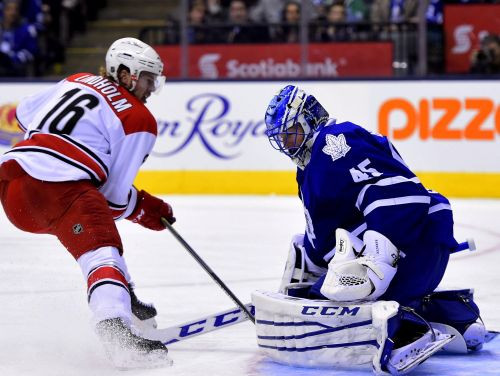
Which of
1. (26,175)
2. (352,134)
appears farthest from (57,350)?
(352,134)

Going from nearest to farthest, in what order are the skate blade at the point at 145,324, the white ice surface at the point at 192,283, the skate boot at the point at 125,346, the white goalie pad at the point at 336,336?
the white goalie pad at the point at 336,336 < the skate boot at the point at 125,346 < the white ice surface at the point at 192,283 < the skate blade at the point at 145,324

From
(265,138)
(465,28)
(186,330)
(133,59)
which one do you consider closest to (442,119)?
(465,28)

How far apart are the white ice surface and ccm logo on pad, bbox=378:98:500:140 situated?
0.51 m

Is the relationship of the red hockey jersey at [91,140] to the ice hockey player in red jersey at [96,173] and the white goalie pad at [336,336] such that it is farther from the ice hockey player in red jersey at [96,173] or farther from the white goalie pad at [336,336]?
the white goalie pad at [336,336]

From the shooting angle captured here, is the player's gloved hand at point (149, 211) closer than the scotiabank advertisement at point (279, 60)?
Yes

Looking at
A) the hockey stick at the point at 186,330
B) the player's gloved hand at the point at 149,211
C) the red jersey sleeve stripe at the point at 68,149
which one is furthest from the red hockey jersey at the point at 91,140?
the hockey stick at the point at 186,330

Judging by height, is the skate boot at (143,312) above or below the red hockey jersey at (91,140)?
below

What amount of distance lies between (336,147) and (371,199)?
168 mm

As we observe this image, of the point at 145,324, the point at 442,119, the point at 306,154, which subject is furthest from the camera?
the point at 442,119

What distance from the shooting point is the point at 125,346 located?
3059mm

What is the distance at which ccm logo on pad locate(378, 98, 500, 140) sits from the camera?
7.64 meters

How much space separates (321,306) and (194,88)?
5.17 metres

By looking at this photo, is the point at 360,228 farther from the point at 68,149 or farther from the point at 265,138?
the point at 265,138

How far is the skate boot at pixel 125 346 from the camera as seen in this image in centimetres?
305
